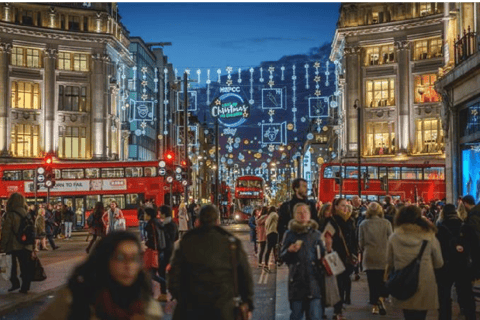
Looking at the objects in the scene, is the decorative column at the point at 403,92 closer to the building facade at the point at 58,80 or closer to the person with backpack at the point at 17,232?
the building facade at the point at 58,80

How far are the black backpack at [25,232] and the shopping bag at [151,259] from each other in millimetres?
2093

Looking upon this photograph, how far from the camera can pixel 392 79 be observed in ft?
199

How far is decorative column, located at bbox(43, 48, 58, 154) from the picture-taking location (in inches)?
2410

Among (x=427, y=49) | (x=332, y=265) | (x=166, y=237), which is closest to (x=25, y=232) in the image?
(x=166, y=237)

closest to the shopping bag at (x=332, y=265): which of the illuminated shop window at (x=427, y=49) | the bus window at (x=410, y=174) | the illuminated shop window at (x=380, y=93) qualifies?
the bus window at (x=410, y=174)

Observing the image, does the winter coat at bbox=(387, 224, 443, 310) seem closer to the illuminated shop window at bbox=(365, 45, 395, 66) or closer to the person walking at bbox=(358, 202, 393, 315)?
the person walking at bbox=(358, 202, 393, 315)

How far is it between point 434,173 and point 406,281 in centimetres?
3731

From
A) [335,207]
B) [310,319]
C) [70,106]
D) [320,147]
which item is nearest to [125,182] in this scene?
[70,106]

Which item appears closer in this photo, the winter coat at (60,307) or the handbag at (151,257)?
the winter coat at (60,307)

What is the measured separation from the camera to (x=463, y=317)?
11305 millimetres

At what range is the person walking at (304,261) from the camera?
8125 mm

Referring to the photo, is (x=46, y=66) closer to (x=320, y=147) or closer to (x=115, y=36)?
(x=115, y=36)

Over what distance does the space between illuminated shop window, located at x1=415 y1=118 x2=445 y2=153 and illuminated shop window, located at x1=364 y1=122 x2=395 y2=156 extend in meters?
1.96

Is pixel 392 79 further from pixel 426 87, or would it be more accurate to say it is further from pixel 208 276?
pixel 208 276
